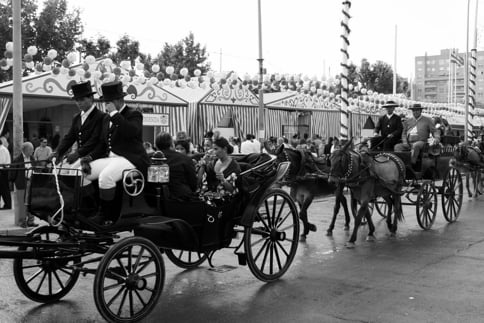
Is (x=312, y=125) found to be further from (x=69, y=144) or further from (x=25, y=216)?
(x=69, y=144)

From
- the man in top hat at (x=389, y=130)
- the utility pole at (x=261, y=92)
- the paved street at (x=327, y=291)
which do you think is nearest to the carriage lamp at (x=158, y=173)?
the paved street at (x=327, y=291)

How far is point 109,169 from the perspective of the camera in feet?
17.1

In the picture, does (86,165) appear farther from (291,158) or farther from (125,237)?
(291,158)

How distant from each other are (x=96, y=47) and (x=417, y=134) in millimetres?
33744

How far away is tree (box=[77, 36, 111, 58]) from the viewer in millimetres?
39250

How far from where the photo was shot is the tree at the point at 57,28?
34438 mm

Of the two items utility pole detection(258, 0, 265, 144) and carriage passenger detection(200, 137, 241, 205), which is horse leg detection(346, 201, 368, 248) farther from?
utility pole detection(258, 0, 265, 144)

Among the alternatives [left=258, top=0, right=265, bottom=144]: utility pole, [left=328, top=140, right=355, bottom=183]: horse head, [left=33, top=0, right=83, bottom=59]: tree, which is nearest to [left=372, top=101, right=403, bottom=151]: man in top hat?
[left=328, top=140, right=355, bottom=183]: horse head

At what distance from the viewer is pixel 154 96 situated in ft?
60.7

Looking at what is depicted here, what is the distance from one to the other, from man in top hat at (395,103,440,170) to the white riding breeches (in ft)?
22.0

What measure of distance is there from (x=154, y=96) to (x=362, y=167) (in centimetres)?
1054

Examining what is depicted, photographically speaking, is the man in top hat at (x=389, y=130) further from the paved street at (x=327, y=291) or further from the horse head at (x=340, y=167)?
the paved street at (x=327, y=291)

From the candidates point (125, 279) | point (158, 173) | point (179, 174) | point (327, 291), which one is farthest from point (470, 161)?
point (125, 279)

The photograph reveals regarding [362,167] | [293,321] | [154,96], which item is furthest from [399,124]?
[154,96]
